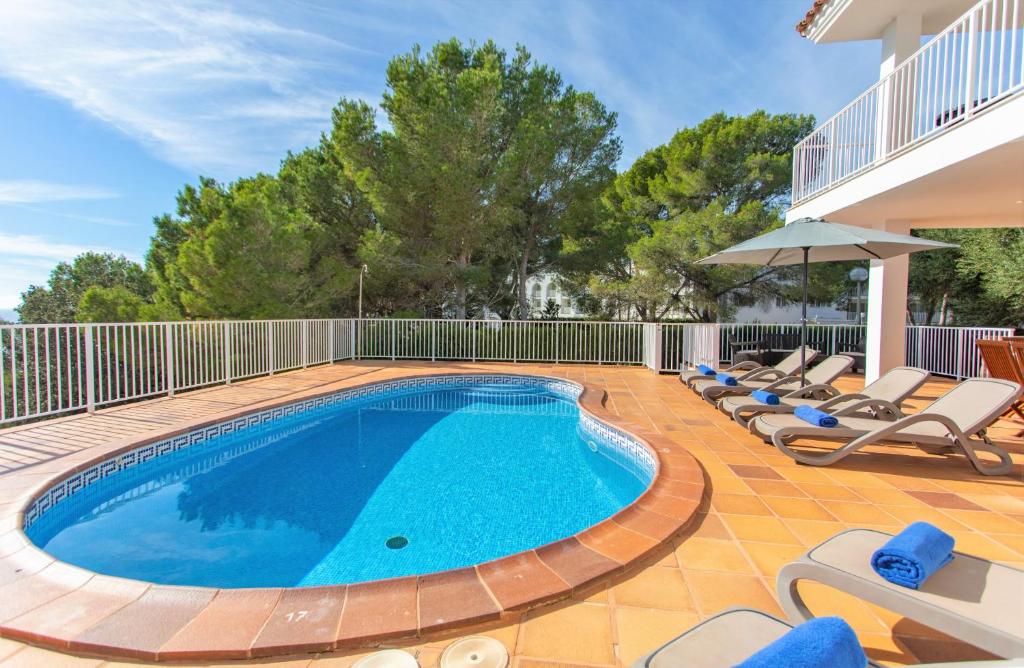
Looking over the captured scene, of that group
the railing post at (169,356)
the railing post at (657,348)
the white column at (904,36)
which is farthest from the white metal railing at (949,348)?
the railing post at (169,356)

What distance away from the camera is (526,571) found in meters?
2.33

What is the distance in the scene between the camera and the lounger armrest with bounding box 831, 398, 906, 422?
4352mm

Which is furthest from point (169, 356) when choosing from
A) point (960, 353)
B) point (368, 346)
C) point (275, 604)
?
point (960, 353)

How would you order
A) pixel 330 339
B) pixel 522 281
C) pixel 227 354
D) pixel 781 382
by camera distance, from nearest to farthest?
pixel 781 382, pixel 227 354, pixel 330 339, pixel 522 281

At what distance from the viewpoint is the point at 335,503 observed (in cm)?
414

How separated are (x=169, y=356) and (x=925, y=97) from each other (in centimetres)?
1059

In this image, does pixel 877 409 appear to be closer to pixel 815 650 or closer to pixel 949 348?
pixel 815 650

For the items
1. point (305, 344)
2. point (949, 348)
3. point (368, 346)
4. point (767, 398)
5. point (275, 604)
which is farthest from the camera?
point (368, 346)

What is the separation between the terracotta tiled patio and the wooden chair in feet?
1.93

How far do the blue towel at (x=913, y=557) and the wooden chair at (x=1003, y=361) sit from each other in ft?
16.8

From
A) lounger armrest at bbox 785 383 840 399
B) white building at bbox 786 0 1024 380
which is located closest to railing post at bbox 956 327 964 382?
white building at bbox 786 0 1024 380

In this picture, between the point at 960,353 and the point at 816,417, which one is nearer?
the point at 816,417

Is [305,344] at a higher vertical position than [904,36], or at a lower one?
lower

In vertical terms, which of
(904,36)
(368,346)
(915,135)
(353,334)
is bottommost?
(368,346)
